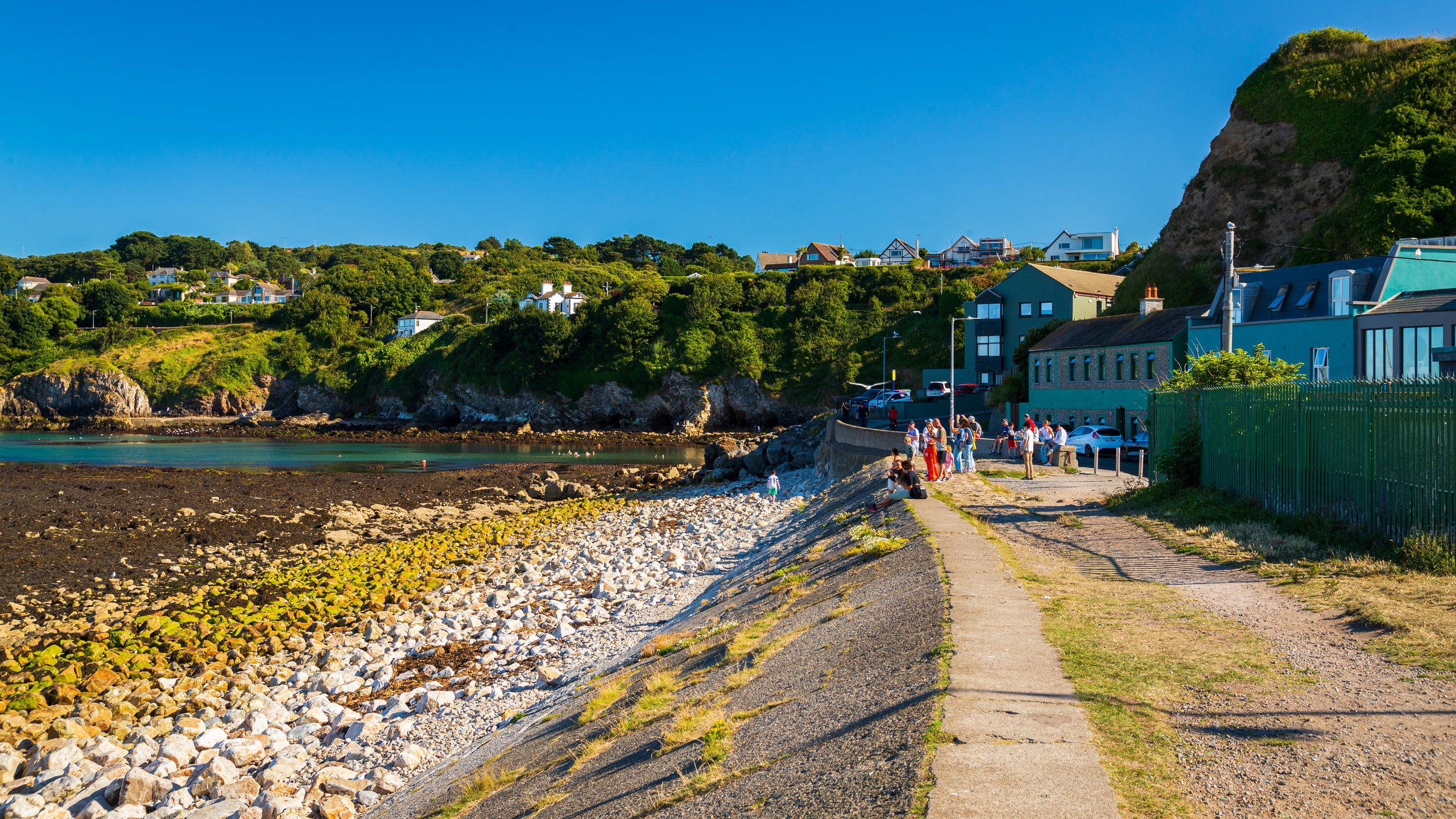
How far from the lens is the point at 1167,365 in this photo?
131 feet

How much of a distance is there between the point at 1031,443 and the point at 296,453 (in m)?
55.3

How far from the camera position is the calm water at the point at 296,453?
5516 cm

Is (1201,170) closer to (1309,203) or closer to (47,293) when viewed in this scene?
(1309,203)

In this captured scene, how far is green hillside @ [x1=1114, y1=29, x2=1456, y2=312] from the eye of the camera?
1946 inches

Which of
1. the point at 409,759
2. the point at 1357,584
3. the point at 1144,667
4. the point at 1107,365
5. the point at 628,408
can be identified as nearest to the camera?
the point at 1144,667

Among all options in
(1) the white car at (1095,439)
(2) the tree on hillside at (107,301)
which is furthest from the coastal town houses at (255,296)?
(1) the white car at (1095,439)

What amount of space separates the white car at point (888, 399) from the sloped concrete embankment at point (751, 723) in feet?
155

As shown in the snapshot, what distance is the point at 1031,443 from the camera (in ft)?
92.0

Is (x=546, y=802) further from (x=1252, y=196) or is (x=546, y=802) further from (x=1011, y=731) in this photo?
(x=1252, y=196)

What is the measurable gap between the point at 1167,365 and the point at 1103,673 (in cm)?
3677

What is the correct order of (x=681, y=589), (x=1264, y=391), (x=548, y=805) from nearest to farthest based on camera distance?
(x=548, y=805) → (x=1264, y=391) → (x=681, y=589)

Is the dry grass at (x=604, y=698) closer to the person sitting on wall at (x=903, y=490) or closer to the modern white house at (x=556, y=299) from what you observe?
the person sitting on wall at (x=903, y=490)

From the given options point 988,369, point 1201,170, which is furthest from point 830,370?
point 1201,170

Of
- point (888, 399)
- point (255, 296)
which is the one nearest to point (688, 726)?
point (888, 399)
